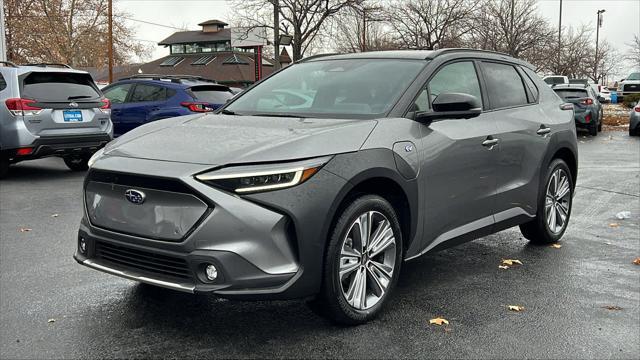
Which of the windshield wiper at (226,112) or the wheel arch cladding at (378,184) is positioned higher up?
the windshield wiper at (226,112)

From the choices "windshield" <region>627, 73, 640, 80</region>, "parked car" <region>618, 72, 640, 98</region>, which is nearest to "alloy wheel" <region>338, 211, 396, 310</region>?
"parked car" <region>618, 72, 640, 98</region>

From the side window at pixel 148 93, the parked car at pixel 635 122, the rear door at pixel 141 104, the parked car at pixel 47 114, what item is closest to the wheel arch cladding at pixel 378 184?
the parked car at pixel 47 114

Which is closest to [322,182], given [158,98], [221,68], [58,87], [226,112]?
[226,112]

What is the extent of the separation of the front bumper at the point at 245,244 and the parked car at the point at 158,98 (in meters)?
8.22

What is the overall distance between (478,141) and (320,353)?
6.88ft

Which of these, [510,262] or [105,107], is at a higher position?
[105,107]

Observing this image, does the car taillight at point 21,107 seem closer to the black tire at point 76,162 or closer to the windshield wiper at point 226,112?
the black tire at point 76,162

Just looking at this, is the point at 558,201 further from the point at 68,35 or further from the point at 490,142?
the point at 68,35

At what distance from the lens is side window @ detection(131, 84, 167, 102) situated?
11898 mm

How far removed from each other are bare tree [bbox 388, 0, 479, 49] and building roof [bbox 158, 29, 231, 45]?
83.5ft

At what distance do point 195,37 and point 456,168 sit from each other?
63.4 m

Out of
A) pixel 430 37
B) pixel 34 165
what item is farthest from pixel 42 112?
pixel 430 37

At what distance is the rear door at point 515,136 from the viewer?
197 inches

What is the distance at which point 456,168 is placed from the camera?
4422 mm
